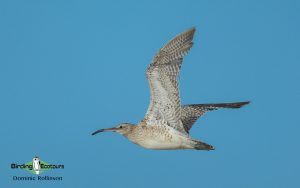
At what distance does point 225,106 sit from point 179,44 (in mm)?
2548

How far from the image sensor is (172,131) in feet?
53.6

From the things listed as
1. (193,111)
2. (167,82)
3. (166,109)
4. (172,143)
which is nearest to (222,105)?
(193,111)

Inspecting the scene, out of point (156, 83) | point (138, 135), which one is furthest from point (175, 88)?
point (138, 135)

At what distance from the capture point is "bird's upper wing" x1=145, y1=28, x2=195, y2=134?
15.5m

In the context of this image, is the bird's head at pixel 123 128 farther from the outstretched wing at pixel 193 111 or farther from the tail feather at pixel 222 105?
the tail feather at pixel 222 105

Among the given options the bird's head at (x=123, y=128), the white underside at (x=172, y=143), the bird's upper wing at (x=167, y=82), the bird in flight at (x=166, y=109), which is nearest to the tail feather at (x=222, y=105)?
the bird in flight at (x=166, y=109)

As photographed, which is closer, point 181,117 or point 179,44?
point 179,44

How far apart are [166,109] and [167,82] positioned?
75cm

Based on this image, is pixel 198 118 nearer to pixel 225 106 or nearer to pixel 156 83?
pixel 225 106

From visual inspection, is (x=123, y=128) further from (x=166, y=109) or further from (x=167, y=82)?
(x=167, y=82)

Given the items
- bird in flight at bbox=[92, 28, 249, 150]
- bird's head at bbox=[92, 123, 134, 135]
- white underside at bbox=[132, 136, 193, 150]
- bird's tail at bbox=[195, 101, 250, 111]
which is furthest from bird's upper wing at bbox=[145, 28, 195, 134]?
bird's tail at bbox=[195, 101, 250, 111]

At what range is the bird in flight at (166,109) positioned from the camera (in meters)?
15.6

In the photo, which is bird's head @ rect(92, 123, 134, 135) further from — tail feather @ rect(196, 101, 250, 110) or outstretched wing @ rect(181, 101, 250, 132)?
tail feather @ rect(196, 101, 250, 110)

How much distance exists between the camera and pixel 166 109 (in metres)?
16.3
